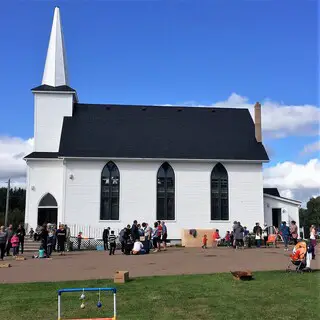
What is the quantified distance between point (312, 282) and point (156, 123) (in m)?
27.0

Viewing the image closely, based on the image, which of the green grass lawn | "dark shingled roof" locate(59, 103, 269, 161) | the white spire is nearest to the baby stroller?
the green grass lawn

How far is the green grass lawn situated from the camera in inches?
372

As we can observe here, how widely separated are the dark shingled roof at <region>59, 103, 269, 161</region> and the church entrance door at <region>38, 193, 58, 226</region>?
3.72m

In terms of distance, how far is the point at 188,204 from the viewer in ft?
114

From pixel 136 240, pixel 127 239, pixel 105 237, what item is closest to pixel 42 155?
pixel 105 237

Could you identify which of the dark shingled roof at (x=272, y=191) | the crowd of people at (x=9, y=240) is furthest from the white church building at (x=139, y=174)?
the crowd of people at (x=9, y=240)

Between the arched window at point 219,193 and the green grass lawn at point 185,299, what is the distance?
21.2 meters

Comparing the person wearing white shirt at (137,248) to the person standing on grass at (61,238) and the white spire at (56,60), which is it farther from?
the white spire at (56,60)

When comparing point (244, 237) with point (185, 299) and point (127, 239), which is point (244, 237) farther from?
point (185, 299)

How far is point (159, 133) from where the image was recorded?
37.3 meters

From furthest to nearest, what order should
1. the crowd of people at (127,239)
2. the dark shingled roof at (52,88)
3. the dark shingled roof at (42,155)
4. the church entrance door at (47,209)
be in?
the dark shingled roof at (52,88) < the dark shingled roof at (42,155) < the church entrance door at (47,209) < the crowd of people at (127,239)

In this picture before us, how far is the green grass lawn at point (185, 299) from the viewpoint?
372 inches

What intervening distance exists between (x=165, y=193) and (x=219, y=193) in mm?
4213

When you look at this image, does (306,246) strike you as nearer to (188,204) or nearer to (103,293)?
(103,293)
